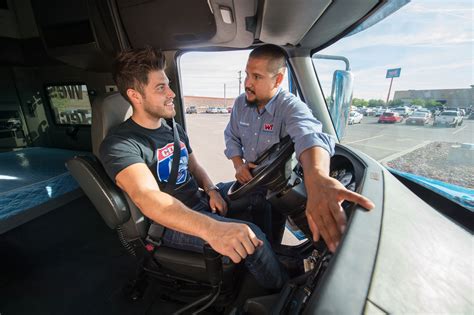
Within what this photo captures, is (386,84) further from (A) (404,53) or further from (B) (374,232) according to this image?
(B) (374,232)

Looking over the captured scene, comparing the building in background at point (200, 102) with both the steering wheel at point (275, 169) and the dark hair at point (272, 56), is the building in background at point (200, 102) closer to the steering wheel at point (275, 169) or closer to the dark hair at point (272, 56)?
the dark hair at point (272, 56)

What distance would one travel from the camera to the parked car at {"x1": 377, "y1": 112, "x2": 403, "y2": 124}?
1021 mm

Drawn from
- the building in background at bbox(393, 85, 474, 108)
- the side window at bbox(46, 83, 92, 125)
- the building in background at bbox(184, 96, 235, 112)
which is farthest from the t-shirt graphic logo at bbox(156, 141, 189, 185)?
the side window at bbox(46, 83, 92, 125)

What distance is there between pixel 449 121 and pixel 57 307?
2592 mm

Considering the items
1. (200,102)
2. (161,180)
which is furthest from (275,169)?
(200,102)

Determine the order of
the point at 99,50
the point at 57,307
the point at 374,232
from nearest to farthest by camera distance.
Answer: the point at 374,232
the point at 57,307
the point at 99,50

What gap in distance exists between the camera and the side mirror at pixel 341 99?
1521mm

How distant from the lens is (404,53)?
3.40ft

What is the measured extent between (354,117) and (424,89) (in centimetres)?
62

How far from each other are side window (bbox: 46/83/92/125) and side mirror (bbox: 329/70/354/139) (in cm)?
287

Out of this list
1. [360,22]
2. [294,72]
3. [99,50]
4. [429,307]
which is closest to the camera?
[429,307]

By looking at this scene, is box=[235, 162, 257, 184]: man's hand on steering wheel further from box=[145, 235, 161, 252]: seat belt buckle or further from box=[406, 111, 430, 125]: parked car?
box=[406, 111, 430, 125]: parked car

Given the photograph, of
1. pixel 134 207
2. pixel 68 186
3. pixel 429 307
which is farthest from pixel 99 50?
pixel 429 307

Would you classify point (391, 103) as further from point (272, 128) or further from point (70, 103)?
point (70, 103)
